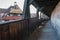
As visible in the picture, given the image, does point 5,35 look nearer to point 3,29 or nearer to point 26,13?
point 3,29

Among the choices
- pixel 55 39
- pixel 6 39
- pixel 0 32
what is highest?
pixel 0 32

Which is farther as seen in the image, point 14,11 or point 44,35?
point 14,11

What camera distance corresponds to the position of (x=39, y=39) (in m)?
5.45

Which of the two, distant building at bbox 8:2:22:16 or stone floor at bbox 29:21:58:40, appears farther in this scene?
distant building at bbox 8:2:22:16

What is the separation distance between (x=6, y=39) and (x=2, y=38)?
198 millimetres

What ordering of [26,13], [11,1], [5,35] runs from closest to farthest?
[5,35] → [26,13] → [11,1]

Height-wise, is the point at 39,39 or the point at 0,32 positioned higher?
the point at 0,32

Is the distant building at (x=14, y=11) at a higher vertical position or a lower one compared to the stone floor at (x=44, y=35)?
higher

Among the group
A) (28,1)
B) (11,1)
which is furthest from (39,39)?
(11,1)

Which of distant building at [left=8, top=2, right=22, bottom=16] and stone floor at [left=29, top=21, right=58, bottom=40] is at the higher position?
distant building at [left=8, top=2, right=22, bottom=16]

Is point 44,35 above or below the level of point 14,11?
below

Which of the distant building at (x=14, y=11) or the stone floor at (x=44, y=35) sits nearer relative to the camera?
the stone floor at (x=44, y=35)

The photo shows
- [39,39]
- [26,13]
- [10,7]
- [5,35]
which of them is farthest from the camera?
[10,7]

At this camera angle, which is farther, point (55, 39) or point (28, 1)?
point (28, 1)
